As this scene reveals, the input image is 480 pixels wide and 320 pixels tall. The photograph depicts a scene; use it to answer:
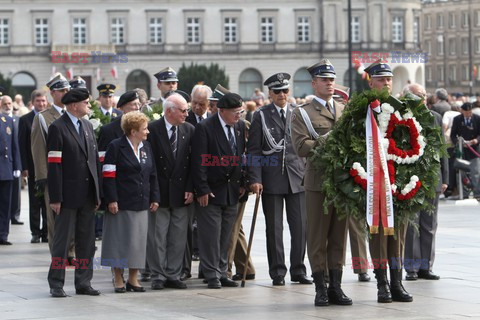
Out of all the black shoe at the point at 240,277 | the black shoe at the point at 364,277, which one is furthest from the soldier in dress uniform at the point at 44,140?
the black shoe at the point at 364,277

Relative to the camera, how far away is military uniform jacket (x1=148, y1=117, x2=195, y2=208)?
45.0 feet

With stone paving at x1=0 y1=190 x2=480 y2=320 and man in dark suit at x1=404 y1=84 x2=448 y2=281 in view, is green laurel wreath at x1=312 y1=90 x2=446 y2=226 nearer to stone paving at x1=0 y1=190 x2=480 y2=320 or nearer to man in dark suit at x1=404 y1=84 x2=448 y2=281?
stone paving at x1=0 y1=190 x2=480 y2=320

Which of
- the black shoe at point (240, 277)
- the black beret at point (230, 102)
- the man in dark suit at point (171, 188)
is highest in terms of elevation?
the black beret at point (230, 102)

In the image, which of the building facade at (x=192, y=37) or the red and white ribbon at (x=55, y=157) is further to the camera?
the building facade at (x=192, y=37)

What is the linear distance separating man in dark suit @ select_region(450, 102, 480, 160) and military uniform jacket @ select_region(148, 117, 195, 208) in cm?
1276

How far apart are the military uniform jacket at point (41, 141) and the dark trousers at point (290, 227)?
2.86 m

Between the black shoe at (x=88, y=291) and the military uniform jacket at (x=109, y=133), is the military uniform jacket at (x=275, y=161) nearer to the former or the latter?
the military uniform jacket at (x=109, y=133)

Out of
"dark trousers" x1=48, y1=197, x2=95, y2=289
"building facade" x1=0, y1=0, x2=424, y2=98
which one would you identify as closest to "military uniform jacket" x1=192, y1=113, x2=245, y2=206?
"dark trousers" x1=48, y1=197, x2=95, y2=289

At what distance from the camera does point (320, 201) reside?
40.2ft

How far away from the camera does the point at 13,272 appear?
1488cm

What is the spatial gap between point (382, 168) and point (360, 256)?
190 centimetres

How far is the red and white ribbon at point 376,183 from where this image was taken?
11.7 m

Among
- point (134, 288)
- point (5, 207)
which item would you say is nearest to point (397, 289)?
point (134, 288)

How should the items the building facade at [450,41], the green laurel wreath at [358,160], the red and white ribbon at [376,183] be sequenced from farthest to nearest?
the building facade at [450,41], the green laurel wreath at [358,160], the red and white ribbon at [376,183]
